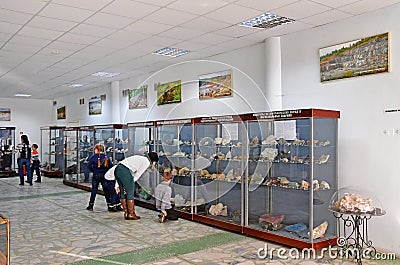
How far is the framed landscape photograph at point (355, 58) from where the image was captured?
550cm

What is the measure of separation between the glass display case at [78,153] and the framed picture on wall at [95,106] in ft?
4.30

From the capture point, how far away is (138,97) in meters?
11.8

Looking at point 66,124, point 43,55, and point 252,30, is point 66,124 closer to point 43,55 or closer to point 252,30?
point 43,55

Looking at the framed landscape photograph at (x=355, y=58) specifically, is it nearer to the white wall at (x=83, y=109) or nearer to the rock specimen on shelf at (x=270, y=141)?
the rock specimen on shelf at (x=270, y=141)

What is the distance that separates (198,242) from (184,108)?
4378 mm

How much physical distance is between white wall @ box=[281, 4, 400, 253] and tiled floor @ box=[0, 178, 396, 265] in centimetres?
110

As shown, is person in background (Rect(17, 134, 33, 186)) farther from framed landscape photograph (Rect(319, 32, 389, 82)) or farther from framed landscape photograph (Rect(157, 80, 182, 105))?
framed landscape photograph (Rect(319, 32, 389, 82))

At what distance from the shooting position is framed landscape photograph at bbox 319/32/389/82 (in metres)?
5.50

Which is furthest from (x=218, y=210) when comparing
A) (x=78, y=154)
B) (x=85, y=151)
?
(x=78, y=154)

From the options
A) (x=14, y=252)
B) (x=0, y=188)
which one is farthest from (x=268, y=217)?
(x=0, y=188)

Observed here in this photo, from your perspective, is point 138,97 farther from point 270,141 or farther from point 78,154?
point 270,141

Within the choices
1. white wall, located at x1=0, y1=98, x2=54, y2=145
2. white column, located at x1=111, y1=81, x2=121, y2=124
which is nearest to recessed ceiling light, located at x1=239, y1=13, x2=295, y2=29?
white column, located at x1=111, y1=81, x2=121, y2=124

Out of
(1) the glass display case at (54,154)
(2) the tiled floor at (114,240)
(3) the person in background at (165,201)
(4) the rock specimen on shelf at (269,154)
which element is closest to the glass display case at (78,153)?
(1) the glass display case at (54,154)

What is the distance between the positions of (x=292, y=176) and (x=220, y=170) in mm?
1760
